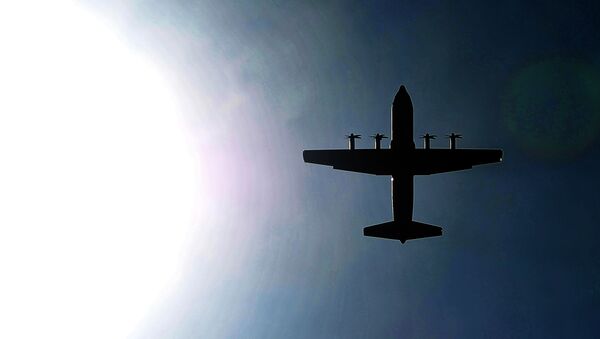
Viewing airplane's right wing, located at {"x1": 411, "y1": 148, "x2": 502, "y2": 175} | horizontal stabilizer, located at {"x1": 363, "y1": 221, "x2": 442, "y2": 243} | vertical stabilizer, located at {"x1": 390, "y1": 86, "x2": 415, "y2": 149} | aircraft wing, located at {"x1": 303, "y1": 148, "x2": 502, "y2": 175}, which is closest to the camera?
vertical stabilizer, located at {"x1": 390, "y1": 86, "x2": 415, "y2": 149}

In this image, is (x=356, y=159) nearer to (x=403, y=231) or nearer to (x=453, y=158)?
(x=403, y=231)

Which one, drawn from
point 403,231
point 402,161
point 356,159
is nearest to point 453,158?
point 402,161

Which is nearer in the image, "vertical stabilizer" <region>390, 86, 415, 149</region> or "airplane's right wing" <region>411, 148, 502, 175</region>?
"vertical stabilizer" <region>390, 86, 415, 149</region>

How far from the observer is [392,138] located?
2699 inches

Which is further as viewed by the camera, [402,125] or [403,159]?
[403,159]

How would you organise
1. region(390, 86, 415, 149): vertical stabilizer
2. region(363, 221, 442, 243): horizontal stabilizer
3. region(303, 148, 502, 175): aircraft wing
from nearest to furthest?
region(390, 86, 415, 149): vertical stabilizer → region(303, 148, 502, 175): aircraft wing → region(363, 221, 442, 243): horizontal stabilizer

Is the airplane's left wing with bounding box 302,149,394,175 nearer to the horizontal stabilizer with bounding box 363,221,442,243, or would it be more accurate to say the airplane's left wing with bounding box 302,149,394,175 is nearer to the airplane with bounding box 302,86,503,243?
the airplane with bounding box 302,86,503,243

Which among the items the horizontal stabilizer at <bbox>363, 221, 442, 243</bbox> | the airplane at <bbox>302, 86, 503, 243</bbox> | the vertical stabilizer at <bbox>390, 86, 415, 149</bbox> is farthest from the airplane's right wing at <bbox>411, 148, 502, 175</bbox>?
the horizontal stabilizer at <bbox>363, 221, 442, 243</bbox>

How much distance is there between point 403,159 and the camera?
227 ft

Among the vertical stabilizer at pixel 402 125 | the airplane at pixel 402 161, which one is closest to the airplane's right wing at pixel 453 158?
the airplane at pixel 402 161

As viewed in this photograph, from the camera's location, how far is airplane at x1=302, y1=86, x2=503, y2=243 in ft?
224

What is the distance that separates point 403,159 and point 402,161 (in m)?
0.45

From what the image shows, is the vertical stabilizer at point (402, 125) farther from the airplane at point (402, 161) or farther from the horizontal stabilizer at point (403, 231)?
the horizontal stabilizer at point (403, 231)

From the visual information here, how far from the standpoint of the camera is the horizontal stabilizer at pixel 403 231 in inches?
2854
